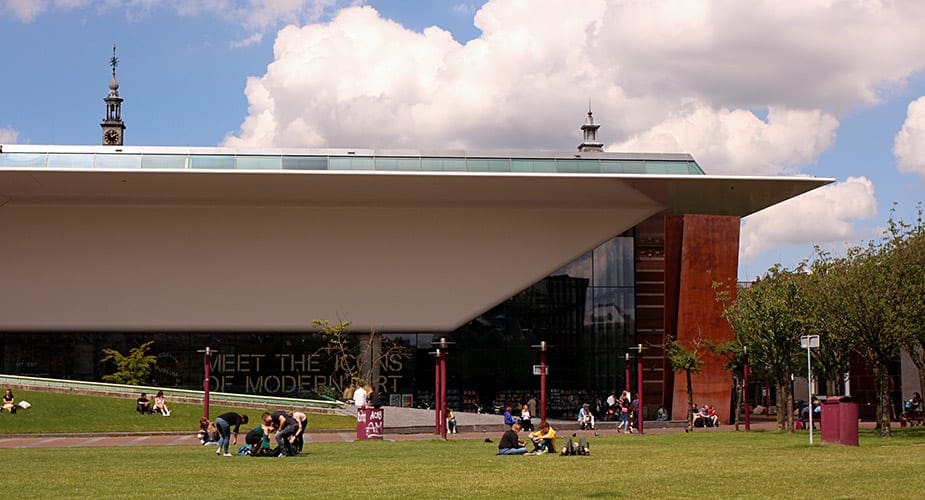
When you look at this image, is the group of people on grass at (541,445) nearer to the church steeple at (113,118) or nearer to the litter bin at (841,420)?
the litter bin at (841,420)

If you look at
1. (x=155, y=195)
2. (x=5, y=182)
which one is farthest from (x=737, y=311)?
(x=5, y=182)

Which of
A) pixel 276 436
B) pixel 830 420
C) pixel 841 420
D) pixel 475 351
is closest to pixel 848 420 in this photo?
pixel 841 420

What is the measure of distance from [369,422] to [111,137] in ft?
233

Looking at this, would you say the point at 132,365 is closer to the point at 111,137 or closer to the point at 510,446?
the point at 510,446

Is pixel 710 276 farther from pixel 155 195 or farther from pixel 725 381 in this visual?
pixel 155 195

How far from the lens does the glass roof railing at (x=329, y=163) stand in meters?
40.4

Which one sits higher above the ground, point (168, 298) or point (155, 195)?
point (155, 195)

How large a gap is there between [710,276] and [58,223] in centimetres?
2575

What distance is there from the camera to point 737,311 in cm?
3744

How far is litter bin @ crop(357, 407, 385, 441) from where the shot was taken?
29891mm

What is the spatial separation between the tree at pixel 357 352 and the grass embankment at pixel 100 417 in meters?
7.29

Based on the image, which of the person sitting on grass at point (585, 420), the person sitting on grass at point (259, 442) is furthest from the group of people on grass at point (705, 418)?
the person sitting on grass at point (259, 442)

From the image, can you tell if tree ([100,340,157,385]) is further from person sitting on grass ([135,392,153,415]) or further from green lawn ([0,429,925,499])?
green lawn ([0,429,925,499])

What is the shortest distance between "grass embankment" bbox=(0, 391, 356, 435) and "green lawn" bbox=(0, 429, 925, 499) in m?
11.1
